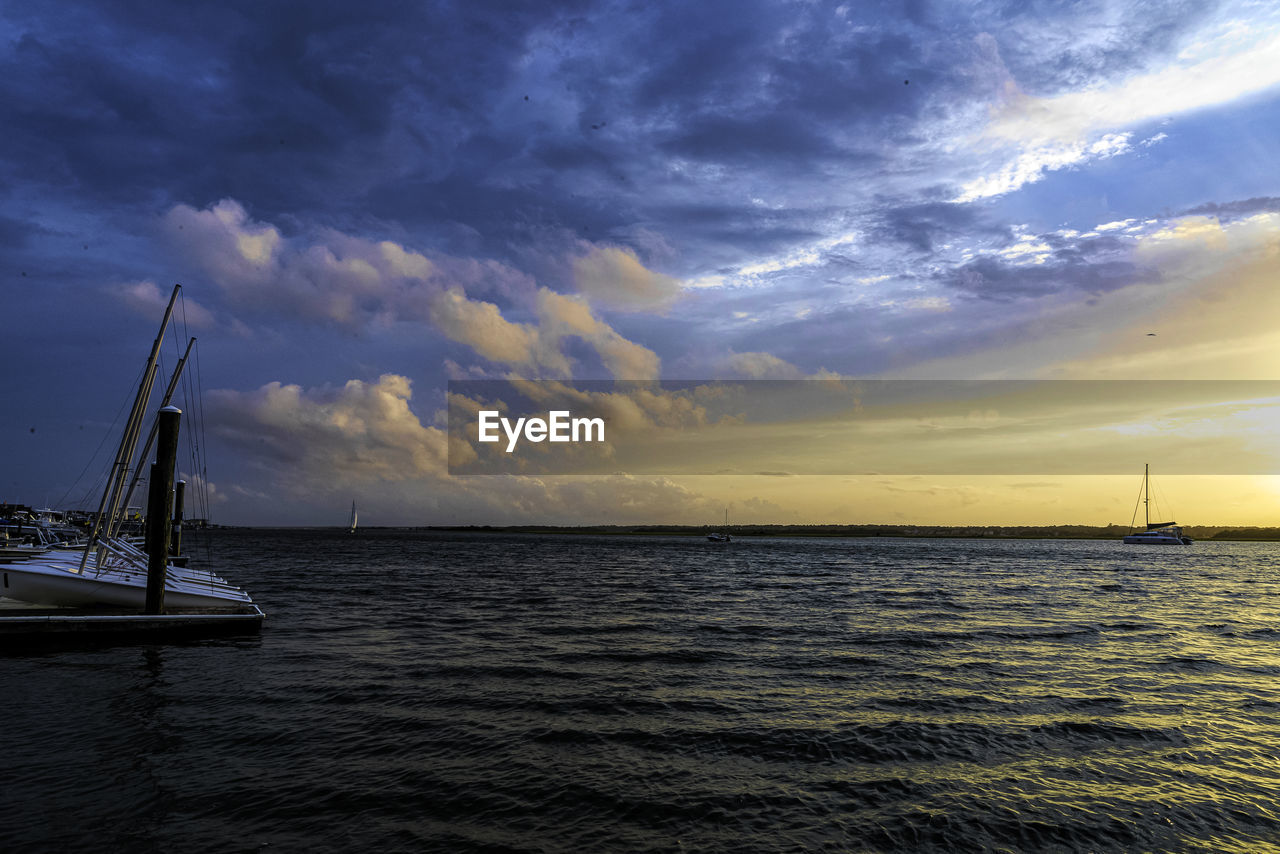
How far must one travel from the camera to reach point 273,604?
3969cm

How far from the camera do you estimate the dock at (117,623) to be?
965 inches

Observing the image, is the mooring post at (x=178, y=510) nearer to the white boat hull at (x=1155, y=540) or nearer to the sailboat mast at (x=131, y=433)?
the sailboat mast at (x=131, y=433)

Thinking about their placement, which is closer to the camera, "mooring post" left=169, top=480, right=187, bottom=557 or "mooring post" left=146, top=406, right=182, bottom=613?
"mooring post" left=146, top=406, right=182, bottom=613

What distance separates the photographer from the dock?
24.5 m

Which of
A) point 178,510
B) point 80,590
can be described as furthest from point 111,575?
point 178,510

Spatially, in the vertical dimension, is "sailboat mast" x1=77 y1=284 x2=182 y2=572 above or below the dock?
above

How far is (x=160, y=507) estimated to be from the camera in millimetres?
27953

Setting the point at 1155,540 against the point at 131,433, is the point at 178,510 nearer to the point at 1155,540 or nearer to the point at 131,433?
the point at 131,433

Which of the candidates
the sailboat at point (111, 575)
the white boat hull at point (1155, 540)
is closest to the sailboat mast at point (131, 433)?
the sailboat at point (111, 575)

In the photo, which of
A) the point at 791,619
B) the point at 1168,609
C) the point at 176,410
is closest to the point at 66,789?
the point at 176,410

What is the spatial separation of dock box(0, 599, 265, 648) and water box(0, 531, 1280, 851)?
1.79 meters

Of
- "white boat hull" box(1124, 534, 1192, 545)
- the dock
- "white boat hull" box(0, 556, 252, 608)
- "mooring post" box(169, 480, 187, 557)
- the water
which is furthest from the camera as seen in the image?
"white boat hull" box(1124, 534, 1192, 545)

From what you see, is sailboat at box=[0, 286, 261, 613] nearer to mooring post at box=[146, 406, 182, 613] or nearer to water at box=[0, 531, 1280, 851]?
mooring post at box=[146, 406, 182, 613]

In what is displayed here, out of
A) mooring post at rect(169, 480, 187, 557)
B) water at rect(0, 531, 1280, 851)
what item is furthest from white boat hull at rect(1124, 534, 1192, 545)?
mooring post at rect(169, 480, 187, 557)
